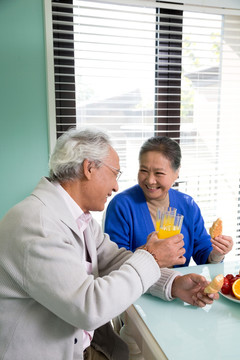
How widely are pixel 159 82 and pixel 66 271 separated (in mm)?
1902

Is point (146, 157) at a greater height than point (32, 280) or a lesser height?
greater

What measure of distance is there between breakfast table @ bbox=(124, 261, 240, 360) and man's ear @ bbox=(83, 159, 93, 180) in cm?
50

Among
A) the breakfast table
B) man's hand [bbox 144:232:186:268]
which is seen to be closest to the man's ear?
man's hand [bbox 144:232:186:268]

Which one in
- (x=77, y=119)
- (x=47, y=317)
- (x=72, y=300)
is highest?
(x=77, y=119)

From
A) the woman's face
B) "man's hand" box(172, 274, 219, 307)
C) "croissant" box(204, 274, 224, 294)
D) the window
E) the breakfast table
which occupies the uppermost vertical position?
the window

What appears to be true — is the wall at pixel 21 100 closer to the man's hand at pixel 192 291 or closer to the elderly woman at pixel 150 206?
the elderly woman at pixel 150 206

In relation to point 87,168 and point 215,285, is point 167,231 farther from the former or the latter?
point 87,168

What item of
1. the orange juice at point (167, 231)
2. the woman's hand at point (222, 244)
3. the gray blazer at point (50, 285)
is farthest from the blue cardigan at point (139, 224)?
the gray blazer at point (50, 285)

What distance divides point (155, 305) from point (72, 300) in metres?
0.42

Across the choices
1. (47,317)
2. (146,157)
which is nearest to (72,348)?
(47,317)

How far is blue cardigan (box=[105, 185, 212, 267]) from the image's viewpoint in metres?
1.63

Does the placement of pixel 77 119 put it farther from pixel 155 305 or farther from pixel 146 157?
pixel 155 305

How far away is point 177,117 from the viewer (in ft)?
8.04

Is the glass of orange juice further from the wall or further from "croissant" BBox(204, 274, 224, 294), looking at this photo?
the wall
